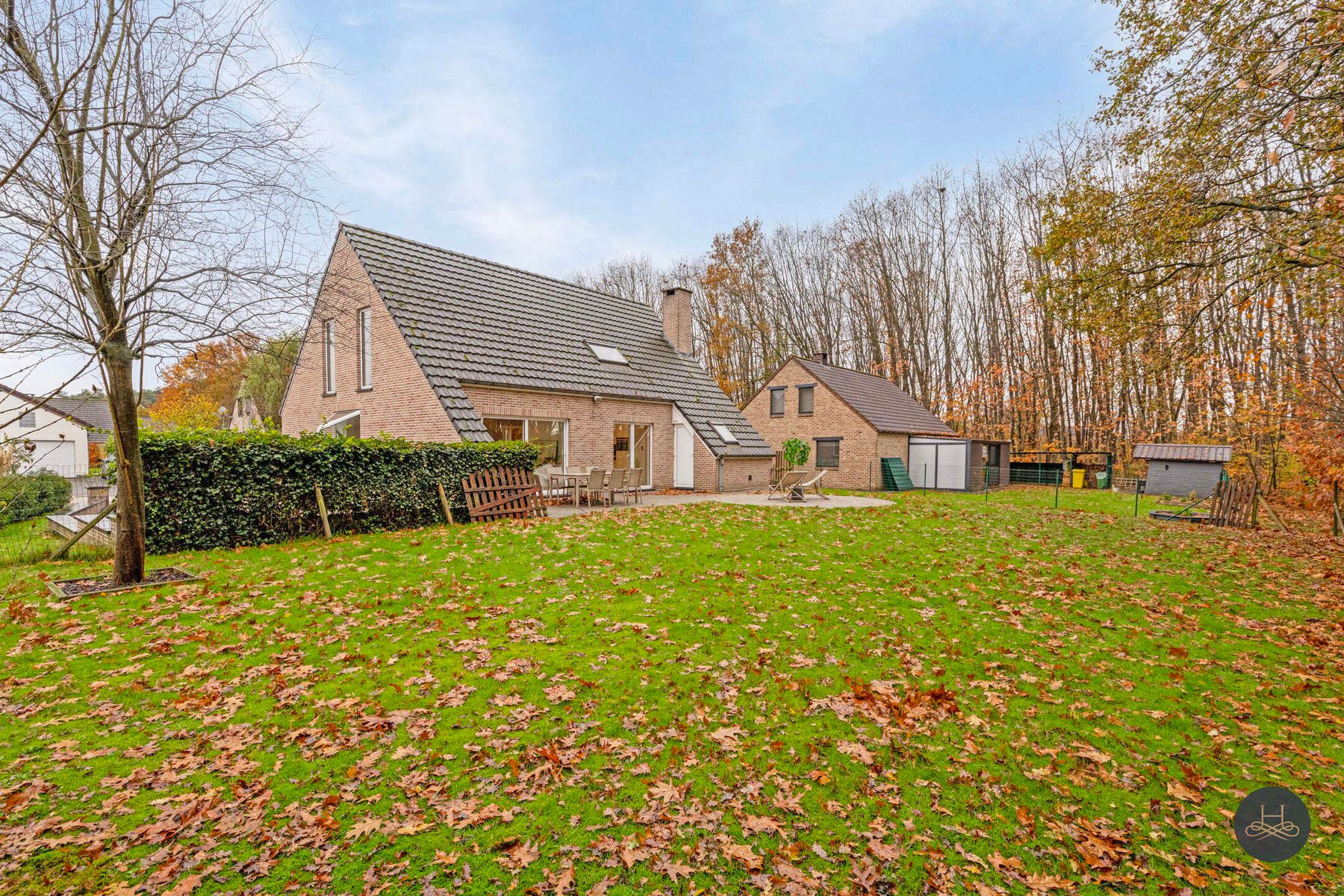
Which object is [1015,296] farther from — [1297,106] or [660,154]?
[1297,106]

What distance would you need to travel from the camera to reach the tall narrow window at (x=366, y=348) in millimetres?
15258

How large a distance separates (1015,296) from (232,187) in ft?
126

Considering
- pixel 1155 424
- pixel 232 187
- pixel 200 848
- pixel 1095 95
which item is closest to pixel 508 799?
pixel 200 848

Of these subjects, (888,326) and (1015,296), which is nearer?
(1015,296)

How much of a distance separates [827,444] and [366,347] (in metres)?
19.0

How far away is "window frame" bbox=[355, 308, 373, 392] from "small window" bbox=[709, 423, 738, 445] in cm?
1015

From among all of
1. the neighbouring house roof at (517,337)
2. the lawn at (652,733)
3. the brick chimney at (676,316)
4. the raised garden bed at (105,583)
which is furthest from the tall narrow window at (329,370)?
the brick chimney at (676,316)

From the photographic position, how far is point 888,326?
1510 inches

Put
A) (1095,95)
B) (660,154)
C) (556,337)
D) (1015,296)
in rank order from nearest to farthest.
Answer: (1095,95), (556,337), (660,154), (1015,296)

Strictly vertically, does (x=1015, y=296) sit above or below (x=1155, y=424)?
above

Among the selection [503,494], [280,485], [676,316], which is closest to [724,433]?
[676,316]

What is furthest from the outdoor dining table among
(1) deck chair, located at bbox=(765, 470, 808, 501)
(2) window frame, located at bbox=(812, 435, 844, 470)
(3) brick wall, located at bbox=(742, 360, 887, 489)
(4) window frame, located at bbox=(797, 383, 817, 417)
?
(4) window frame, located at bbox=(797, 383, 817, 417)

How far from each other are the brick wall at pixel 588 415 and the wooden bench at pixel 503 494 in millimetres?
2779

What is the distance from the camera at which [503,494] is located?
1200 centimetres
